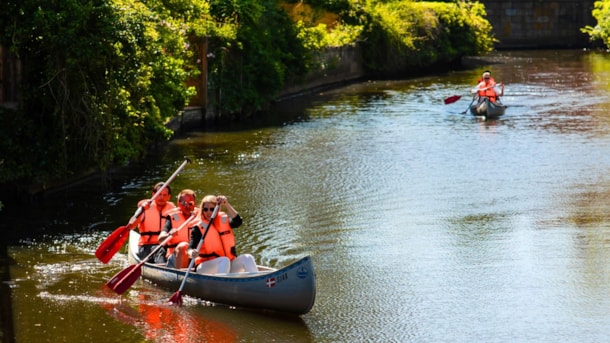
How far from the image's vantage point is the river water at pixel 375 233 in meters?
14.7

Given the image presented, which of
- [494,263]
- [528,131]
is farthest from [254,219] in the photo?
[528,131]

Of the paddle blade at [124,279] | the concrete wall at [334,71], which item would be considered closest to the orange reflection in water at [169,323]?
the paddle blade at [124,279]

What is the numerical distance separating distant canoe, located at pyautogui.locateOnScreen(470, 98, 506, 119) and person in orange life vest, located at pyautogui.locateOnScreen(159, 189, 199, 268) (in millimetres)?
20736

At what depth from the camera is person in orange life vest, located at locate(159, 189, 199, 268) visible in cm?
1636

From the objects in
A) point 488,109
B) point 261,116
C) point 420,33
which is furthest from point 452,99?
point 420,33

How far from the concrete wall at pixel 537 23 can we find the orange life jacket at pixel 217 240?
2177 inches

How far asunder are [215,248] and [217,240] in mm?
129

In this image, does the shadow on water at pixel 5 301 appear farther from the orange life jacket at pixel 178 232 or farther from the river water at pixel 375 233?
the orange life jacket at pixel 178 232

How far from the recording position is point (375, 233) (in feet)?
64.9

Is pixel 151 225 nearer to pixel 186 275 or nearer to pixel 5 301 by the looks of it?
pixel 186 275

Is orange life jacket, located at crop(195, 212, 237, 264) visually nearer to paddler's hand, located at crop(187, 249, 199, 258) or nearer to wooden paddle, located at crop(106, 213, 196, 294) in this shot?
paddler's hand, located at crop(187, 249, 199, 258)

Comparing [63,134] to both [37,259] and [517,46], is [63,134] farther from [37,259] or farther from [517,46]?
[517,46]

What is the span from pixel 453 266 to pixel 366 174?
8.23 meters

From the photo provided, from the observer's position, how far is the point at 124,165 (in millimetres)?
25828
